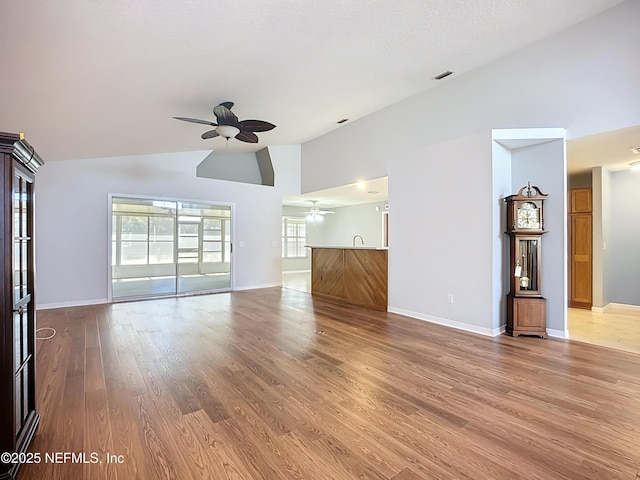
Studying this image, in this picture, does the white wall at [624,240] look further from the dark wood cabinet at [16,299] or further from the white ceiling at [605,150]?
the dark wood cabinet at [16,299]

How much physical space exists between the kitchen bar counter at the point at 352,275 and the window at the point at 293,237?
4.62 meters

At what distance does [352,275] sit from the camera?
6.04 metres

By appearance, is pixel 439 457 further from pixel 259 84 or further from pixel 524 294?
pixel 259 84

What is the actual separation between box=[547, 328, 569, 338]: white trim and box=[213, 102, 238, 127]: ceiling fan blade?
4769mm

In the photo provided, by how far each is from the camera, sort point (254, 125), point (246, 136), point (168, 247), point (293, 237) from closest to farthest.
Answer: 1. point (254, 125)
2. point (246, 136)
3. point (168, 247)
4. point (293, 237)

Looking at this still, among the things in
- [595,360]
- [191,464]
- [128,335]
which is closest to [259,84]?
[128,335]

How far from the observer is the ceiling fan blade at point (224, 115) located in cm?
367

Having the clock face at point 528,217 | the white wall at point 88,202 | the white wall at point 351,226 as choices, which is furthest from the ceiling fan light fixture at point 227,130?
the white wall at point 351,226

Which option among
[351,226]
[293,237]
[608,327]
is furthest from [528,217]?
[293,237]

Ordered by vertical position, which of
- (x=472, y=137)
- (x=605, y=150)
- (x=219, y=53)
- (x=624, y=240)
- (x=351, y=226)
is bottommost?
(x=624, y=240)

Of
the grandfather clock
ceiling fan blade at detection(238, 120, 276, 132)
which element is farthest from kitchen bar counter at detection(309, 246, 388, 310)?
ceiling fan blade at detection(238, 120, 276, 132)

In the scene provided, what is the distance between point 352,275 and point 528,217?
3054 mm

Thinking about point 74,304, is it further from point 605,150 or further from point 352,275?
point 605,150

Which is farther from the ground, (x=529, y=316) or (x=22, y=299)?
(x=22, y=299)
